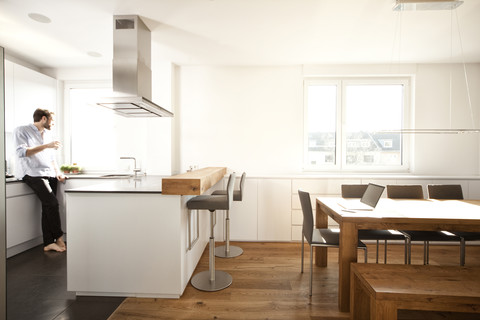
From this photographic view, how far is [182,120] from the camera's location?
3.97m

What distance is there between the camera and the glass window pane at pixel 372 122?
395cm

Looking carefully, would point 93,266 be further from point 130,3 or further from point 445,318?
point 445,318

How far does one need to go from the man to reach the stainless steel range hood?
1306 mm

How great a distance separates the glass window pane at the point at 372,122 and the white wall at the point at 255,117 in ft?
0.86

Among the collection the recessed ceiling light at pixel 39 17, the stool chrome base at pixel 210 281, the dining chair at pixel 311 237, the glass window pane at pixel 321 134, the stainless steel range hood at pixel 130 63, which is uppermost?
the recessed ceiling light at pixel 39 17

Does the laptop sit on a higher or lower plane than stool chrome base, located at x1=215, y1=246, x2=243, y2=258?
higher

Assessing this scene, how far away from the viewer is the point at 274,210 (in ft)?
11.7

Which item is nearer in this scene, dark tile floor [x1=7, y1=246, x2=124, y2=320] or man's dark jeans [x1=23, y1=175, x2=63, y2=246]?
dark tile floor [x1=7, y1=246, x2=124, y2=320]

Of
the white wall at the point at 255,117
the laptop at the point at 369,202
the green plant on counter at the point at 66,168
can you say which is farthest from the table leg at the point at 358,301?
the green plant on counter at the point at 66,168

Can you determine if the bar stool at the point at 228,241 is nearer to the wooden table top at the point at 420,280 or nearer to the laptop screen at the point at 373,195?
the laptop screen at the point at 373,195

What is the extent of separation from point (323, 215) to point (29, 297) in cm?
293

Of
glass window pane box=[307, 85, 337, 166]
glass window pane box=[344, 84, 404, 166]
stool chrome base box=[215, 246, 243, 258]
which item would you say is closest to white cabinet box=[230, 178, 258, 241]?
stool chrome base box=[215, 246, 243, 258]

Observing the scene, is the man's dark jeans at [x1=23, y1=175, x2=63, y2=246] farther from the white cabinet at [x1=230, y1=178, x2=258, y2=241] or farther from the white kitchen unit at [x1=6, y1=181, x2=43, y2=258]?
the white cabinet at [x1=230, y1=178, x2=258, y2=241]

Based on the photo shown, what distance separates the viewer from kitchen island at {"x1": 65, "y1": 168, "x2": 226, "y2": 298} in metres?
2.12
